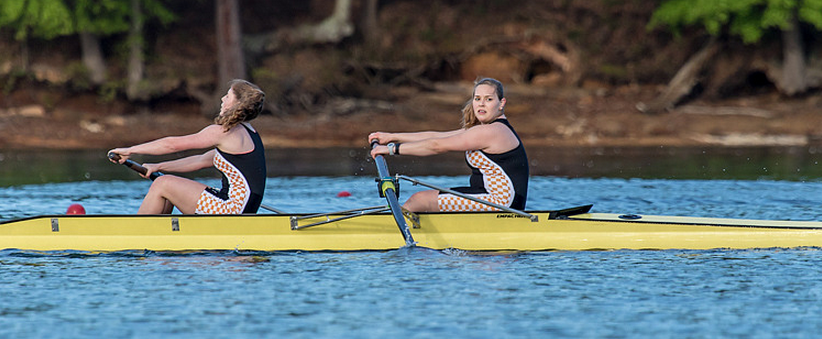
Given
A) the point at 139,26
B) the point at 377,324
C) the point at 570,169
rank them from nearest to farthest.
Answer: the point at 377,324 < the point at 570,169 < the point at 139,26

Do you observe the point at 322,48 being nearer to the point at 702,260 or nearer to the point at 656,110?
the point at 656,110

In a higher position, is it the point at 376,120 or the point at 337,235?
the point at 376,120

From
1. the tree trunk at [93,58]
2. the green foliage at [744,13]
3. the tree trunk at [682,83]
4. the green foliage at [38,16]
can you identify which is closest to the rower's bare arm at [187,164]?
the green foliage at [38,16]

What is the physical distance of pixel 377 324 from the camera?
754cm

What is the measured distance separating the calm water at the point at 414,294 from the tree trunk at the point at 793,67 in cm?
2242

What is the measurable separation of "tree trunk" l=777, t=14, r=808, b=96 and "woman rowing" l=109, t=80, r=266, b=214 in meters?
24.2

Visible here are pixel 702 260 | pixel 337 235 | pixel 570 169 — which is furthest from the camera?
pixel 570 169

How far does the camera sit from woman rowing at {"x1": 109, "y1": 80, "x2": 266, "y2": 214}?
9.75m

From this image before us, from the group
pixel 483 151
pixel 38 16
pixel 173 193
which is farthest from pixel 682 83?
pixel 173 193

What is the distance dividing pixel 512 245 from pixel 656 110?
71.4ft

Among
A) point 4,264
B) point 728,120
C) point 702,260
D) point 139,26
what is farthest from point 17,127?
point 702,260

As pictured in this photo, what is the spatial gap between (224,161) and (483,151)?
2.41 m

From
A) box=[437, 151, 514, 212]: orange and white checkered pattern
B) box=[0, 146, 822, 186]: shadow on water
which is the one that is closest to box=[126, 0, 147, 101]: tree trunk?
box=[0, 146, 822, 186]: shadow on water

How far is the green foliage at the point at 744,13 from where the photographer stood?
28.7 m
